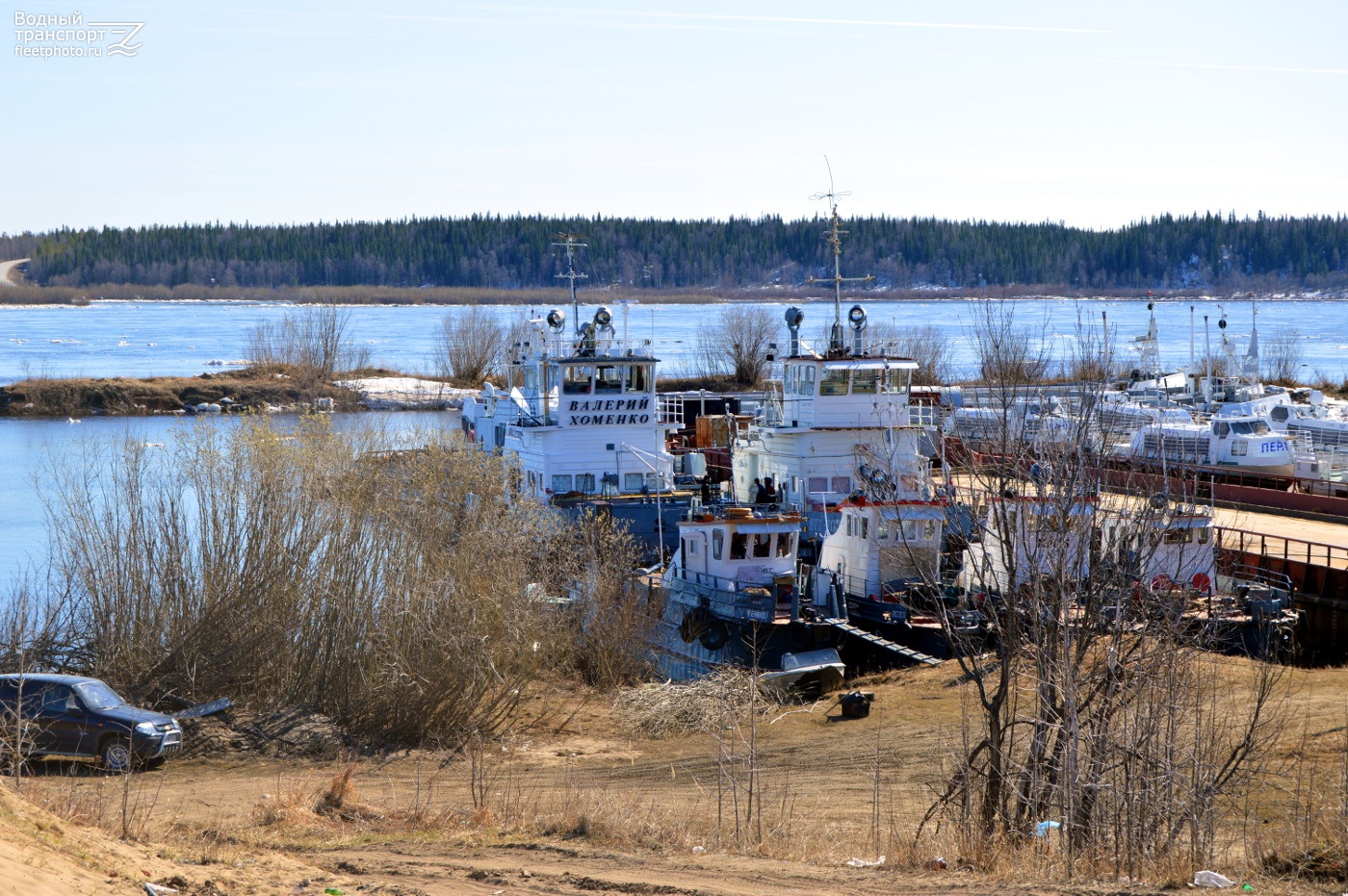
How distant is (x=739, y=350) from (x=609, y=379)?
46737 millimetres

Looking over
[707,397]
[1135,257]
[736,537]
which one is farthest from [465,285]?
[736,537]

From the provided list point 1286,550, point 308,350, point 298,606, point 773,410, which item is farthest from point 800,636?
point 308,350

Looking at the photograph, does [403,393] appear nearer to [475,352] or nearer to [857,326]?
[475,352]

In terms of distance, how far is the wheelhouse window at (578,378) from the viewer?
37.4 metres

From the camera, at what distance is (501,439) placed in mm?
43188

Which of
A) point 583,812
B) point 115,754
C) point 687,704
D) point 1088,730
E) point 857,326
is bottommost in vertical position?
point 687,704

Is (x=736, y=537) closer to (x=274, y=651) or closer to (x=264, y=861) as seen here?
(x=274, y=651)

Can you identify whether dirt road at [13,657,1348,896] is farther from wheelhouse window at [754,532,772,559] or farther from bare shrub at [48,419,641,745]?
wheelhouse window at [754,532,772,559]

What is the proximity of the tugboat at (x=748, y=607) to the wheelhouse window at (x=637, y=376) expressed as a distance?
805 cm

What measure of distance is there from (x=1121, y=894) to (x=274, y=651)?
15890 millimetres

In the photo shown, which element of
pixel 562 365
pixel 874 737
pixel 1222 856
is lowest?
pixel 874 737

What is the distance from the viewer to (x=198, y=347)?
125062mm

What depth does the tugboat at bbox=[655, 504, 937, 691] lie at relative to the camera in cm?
2684

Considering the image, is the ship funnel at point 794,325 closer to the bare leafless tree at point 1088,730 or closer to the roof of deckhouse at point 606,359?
the roof of deckhouse at point 606,359
